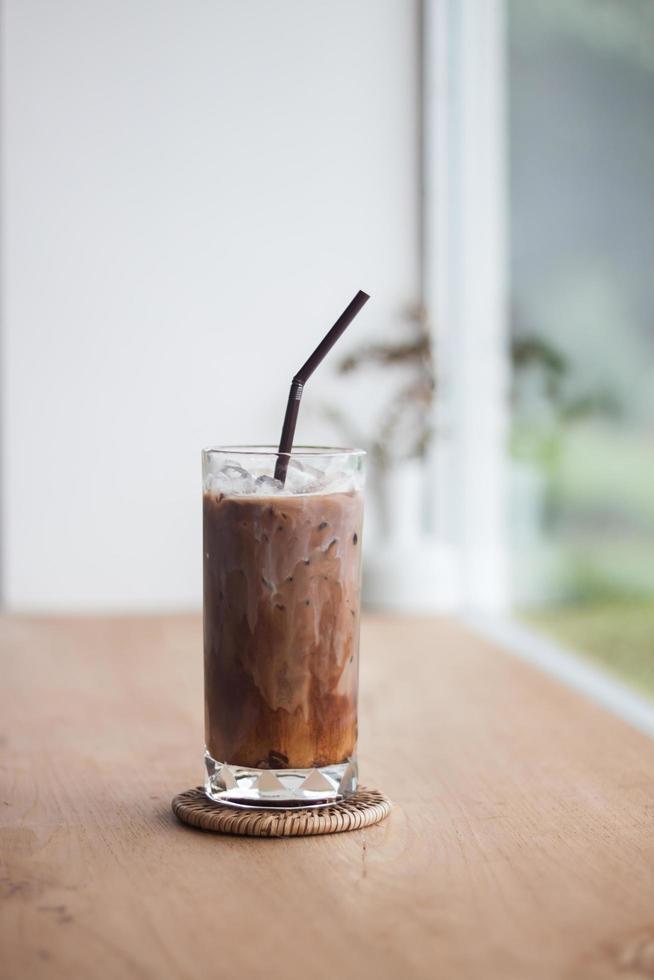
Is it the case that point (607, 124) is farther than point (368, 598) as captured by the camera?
No

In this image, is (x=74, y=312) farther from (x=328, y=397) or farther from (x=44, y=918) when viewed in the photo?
(x=44, y=918)

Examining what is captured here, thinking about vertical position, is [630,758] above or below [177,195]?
below

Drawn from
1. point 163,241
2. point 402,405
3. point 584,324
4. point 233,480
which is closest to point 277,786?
point 233,480

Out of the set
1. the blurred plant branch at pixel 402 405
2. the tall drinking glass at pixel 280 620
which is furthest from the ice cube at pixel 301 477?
the blurred plant branch at pixel 402 405

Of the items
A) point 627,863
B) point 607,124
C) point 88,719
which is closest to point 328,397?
point 607,124

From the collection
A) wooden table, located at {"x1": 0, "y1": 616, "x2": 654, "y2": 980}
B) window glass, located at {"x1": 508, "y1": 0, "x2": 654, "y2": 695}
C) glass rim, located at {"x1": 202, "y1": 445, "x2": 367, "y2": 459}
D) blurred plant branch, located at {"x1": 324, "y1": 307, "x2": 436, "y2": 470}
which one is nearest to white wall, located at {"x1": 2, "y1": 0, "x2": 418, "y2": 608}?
blurred plant branch, located at {"x1": 324, "y1": 307, "x2": 436, "y2": 470}

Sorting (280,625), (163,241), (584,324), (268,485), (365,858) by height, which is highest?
(163,241)

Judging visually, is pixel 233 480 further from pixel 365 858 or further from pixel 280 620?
pixel 365 858
